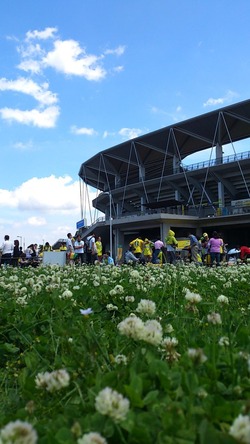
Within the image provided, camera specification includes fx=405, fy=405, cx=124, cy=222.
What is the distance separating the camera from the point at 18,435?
3.24ft

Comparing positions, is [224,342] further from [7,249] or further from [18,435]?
[7,249]

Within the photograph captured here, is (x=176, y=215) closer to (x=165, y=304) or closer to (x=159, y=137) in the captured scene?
(x=159, y=137)

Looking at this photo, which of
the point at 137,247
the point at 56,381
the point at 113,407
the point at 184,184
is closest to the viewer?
the point at 113,407

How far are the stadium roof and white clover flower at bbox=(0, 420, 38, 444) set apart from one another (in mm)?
50497

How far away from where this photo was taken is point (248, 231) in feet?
161

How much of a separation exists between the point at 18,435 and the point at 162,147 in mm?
62332

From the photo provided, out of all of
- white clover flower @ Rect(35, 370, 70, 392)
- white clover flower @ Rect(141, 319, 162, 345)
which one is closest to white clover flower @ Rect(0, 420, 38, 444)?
white clover flower @ Rect(35, 370, 70, 392)

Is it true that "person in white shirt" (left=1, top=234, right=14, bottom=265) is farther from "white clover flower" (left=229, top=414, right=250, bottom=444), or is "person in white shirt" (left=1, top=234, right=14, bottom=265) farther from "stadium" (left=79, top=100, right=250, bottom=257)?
"stadium" (left=79, top=100, right=250, bottom=257)

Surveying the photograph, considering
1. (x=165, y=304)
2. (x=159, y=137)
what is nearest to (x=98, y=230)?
(x=159, y=137)

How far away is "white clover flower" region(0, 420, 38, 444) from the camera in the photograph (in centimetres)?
97

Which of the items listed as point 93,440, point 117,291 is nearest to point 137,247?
point 117,291

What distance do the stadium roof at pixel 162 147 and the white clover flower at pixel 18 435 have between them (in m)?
50.5

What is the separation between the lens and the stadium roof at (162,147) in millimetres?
51588

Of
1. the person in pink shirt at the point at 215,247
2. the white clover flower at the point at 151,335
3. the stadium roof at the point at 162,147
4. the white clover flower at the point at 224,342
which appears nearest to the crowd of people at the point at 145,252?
the person in pink shirt at the point at 215,247
